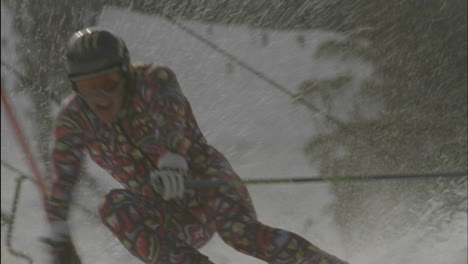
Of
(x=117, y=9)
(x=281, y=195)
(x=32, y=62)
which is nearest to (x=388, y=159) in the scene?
(x=281, y=195)

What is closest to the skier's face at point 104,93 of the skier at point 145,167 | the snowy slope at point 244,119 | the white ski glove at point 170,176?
the skier at point 145,167

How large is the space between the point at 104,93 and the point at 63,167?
0.66 ft

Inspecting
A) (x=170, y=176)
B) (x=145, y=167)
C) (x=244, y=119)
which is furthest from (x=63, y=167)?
(x=244, y=119)

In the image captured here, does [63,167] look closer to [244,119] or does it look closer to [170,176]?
[170,176]

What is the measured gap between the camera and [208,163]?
5.35ft

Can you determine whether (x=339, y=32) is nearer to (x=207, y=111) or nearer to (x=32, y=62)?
(x=207, y=111)

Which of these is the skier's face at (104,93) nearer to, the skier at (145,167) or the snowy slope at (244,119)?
the skier at (145,167)

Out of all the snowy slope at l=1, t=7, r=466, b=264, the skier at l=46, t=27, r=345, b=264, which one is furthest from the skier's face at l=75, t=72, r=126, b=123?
the snowy slope at l=1, t=7, r=466, b=264

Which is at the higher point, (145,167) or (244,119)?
(244,119)

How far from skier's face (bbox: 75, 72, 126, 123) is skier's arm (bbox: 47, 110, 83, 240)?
0.28ft

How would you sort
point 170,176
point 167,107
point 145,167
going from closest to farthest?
point 170,176
point 167,107
point 145,167

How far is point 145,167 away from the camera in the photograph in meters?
1.63

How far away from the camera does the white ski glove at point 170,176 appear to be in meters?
1.39

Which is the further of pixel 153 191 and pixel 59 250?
pixel 153 191
